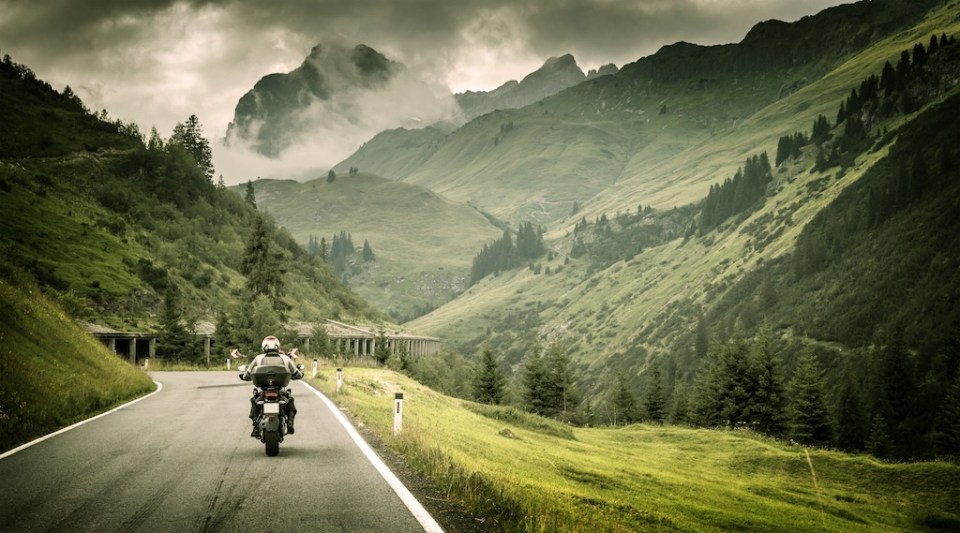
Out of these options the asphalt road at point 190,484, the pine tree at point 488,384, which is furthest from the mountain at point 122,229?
the pine tree at point 488,384

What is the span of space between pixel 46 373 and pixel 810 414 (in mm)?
70664

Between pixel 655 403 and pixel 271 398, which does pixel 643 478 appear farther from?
pixel 655 403

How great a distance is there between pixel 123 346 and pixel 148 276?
48.9ft

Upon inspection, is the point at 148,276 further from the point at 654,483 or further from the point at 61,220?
the point at 654,483

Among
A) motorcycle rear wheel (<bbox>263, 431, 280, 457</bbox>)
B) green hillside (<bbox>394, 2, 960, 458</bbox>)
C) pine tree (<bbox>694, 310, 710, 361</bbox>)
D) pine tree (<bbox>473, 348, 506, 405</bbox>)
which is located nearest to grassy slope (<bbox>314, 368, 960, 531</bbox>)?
motorcycle rear wheel (<bbox>263, 431, 280, 457</bbox>)

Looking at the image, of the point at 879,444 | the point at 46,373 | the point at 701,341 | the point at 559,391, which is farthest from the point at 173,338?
the point at 701,341

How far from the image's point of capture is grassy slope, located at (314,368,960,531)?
11.0 meters

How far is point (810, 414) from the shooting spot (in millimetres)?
66000

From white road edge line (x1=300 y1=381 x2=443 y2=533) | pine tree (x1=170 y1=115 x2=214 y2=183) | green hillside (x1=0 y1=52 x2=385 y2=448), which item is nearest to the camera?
white road edge line (x1=300 y1=381 x2=443 y2=533)

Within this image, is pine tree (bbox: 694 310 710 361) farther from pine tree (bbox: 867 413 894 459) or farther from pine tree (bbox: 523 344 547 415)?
Result: pine tree (bbox: 523 344 547 415)

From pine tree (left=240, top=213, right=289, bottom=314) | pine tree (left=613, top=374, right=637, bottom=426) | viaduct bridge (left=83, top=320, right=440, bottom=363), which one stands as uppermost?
pine tree (left=240, top=213, right=289, bottom=314)

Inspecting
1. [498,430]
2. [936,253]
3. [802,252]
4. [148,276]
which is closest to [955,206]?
[936,253]

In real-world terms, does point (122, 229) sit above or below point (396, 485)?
above

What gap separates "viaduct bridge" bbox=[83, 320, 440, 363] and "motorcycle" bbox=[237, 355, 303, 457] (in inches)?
1486
